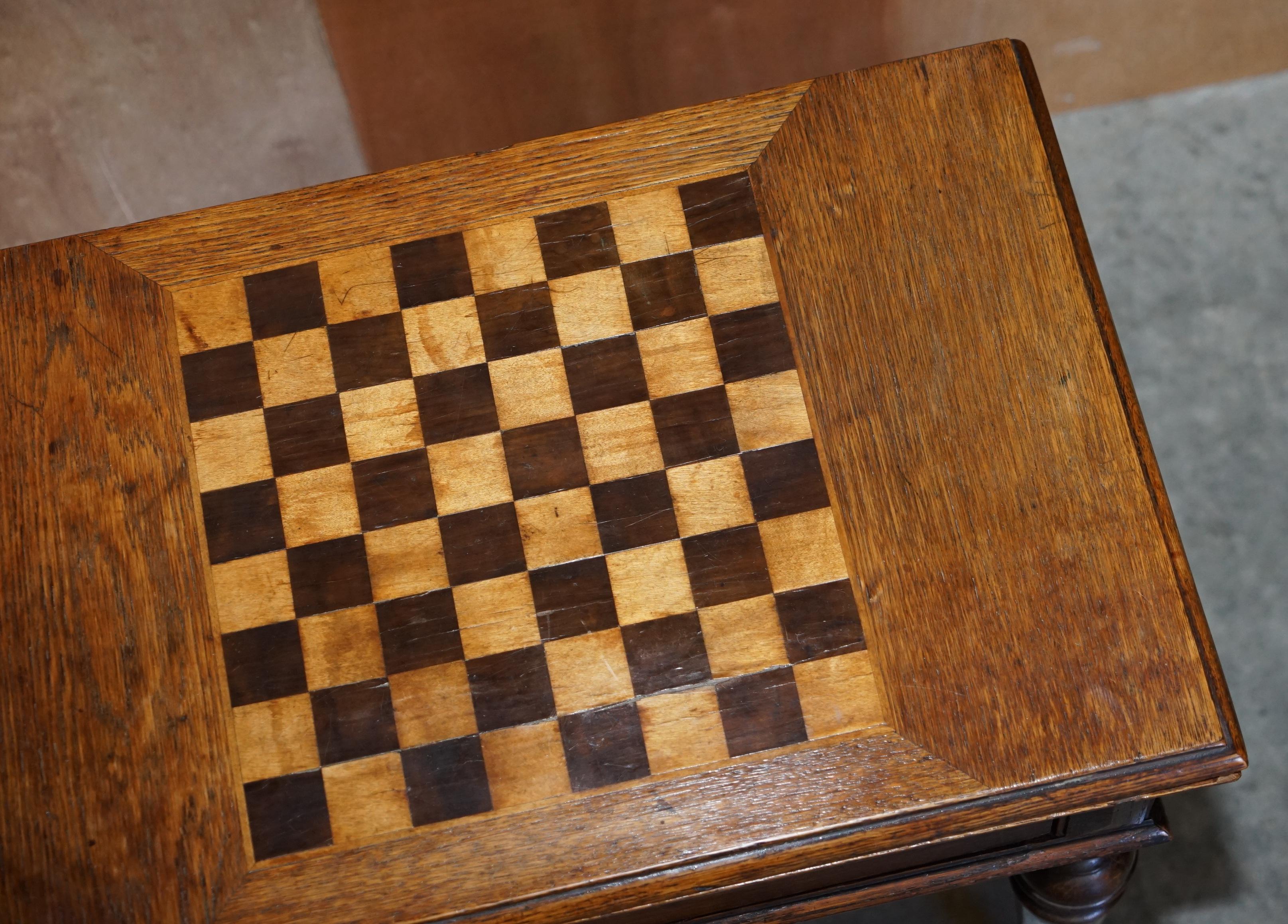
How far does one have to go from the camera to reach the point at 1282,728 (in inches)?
78.0

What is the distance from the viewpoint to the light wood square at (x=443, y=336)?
1.27 m

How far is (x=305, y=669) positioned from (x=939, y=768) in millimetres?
760

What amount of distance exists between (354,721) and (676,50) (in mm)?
1739

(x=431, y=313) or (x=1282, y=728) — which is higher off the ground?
(x=431, y=313)

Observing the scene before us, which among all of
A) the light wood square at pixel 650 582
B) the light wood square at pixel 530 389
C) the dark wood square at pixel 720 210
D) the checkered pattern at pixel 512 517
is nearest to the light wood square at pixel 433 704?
the checkered pattern at pixel 512 517

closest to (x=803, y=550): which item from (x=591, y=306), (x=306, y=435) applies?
(x=591, y=306)

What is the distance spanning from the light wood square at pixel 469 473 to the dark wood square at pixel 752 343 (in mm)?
304

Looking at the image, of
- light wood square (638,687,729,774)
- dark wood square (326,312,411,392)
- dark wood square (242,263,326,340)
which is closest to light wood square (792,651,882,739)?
light wood square (638,687,729,774)

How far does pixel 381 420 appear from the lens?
4.15 ft

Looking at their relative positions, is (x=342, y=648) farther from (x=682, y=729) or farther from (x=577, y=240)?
(x=577, y=240)

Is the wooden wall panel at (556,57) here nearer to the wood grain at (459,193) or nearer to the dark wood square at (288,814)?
the wood grain at (459,193)

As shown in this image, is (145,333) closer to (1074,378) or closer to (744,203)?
(744,203)

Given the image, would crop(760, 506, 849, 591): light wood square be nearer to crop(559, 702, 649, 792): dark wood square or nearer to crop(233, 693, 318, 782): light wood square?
crop(559, 702, 649, 792): dark wood square

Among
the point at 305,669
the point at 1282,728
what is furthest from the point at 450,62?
the point at 1282,728
